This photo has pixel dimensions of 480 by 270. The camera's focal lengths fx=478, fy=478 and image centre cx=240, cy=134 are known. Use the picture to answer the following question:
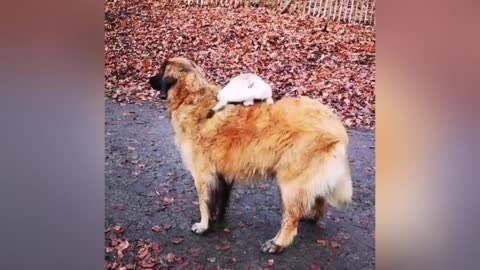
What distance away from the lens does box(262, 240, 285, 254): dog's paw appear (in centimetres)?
192

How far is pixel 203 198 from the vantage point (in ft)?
6.43

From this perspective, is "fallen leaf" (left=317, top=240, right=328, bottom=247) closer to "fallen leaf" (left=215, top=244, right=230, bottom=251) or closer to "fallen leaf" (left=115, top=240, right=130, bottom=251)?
"fallen leaf" (left=215, top=244, right=230, bottom=251)

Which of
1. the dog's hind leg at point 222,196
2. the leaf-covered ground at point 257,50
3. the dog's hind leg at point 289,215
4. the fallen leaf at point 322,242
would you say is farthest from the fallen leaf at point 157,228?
the fallen leaf at point 322,242

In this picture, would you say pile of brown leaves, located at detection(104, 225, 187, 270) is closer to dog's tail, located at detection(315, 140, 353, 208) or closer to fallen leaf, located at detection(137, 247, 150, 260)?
fallen leaf, located at detection(137, 247, 150, 260)

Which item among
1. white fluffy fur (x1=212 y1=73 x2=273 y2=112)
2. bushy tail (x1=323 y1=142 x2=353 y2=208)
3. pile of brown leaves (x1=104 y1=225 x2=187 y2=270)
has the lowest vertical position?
pile of brown leaves (x1=104 y1=225 x2=187 y2=270)

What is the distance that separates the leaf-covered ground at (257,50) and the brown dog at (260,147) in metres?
0.06

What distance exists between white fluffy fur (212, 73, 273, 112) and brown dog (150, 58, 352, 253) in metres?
0.03

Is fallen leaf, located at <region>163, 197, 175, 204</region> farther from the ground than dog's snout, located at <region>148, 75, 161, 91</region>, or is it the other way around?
dog's snout, located at <region>148, 75, 161, 91</region>

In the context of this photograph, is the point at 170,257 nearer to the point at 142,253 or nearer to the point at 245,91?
the point at 142,253

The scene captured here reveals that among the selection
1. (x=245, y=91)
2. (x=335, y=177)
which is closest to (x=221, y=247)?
(x=335, y=177)

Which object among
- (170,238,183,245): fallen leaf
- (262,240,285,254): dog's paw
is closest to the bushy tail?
(262,240,285,254): dog's paw

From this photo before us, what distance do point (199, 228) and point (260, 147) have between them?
411 mm

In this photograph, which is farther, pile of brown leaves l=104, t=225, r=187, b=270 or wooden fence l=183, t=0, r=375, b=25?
wooden fence l=183, t=0, r=375, b=25
